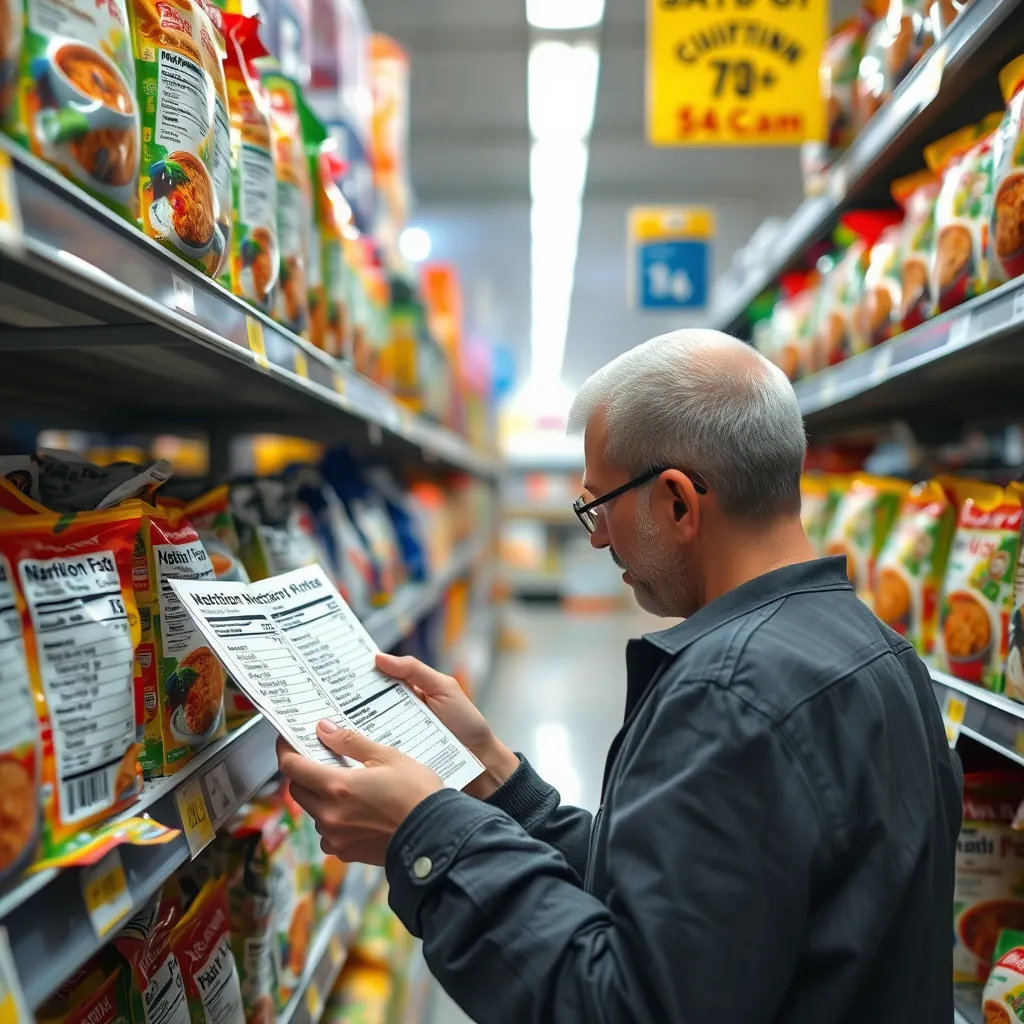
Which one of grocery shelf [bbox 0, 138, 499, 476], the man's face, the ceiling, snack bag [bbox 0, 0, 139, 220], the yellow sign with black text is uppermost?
the ceiling

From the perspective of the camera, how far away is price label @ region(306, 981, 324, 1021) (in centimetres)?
159

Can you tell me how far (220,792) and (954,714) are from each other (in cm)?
109

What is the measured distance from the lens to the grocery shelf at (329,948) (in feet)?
5.13

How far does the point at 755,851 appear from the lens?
88 centimetres

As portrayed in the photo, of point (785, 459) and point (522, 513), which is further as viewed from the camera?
point (522, 513)

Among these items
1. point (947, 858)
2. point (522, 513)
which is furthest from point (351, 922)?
point (522, 513)

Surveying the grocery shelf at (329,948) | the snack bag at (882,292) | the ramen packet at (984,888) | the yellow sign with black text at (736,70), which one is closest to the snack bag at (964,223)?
the snack bag at (882,292)

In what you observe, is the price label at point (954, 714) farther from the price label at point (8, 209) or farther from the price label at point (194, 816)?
the price label at point (8, 209)

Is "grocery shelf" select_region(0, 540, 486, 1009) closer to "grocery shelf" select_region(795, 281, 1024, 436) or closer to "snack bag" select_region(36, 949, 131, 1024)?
"snack bag" select_region(36, 949, 131, 1024)

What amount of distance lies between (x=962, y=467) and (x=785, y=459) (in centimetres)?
153

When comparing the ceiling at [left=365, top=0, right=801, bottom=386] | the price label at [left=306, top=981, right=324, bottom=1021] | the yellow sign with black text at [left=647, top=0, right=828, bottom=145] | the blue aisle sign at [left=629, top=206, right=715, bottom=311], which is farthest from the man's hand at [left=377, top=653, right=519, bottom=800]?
the blue aisle sign at [left=629, top=206, right=715, bottom=311]

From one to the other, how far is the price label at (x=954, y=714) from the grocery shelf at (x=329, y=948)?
111 centimetres

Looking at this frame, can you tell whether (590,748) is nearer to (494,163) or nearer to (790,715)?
(790,715)

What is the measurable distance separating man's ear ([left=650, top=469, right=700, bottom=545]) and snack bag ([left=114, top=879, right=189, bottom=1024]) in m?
0.75
